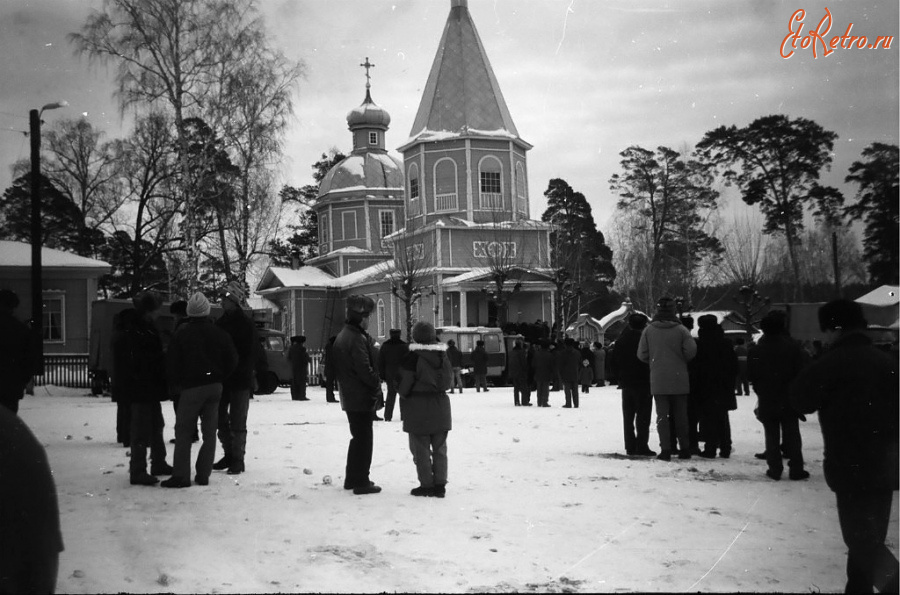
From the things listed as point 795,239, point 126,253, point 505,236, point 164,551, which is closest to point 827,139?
point 795,239

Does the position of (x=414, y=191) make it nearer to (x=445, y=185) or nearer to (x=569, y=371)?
(x=445, y=185)

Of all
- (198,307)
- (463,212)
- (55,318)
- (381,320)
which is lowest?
(198,307)

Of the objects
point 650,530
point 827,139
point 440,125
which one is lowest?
point 650,530

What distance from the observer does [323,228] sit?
6675 centimetres

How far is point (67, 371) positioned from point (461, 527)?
21186 mm

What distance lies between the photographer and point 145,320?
29.8 ft

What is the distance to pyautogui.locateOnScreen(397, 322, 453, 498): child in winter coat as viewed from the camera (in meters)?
8.24

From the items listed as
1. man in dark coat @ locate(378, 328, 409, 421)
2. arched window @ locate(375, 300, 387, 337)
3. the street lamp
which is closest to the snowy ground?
the street lamp

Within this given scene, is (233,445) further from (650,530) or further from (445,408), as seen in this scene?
(650,530)

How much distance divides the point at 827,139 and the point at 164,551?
6084 mm

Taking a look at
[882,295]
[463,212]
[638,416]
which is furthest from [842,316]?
[463,212]

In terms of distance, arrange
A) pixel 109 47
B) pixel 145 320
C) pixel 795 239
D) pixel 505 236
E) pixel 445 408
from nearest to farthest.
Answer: pixel 445 408 < pixel 145 320 < pixel 795 239 < pixel 109 47 < pixel 505 236

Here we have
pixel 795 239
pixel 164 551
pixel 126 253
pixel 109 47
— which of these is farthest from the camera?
pixel 126 253

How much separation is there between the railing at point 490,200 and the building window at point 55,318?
2695 cm
